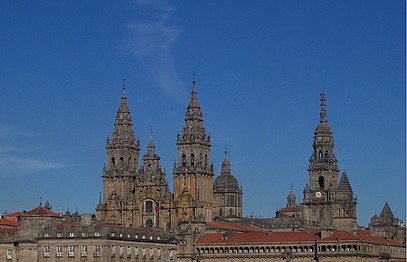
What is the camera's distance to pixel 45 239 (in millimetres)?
132625

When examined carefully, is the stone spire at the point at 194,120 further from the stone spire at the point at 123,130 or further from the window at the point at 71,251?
the window at the point at 71,251

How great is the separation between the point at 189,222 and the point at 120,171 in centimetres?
1853

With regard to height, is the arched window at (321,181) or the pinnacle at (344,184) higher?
the arched window at (321,181)

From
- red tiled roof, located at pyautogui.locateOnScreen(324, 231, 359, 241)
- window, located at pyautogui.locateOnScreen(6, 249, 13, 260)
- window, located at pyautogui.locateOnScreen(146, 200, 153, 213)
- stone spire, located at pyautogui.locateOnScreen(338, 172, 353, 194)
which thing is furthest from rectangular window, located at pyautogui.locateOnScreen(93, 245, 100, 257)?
stone spire, located at pyautogui.locateOnScreen(338, 172, 353, 194)

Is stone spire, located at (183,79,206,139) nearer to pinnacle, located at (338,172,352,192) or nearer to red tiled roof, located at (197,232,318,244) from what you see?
red tiled roof, located at (197,232,318,244)

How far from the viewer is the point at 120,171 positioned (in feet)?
574

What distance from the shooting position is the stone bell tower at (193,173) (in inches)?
6560

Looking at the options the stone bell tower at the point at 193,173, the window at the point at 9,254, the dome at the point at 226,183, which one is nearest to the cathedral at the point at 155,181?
the stone bell tower at the point at 193,173

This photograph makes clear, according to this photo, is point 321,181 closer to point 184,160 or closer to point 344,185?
point 344,185

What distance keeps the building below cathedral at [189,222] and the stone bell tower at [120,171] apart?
0.16 metres

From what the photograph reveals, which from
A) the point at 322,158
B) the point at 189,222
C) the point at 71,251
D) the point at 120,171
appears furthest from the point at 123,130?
the point at 71,251

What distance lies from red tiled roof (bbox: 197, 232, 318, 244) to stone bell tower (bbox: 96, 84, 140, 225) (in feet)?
54.6

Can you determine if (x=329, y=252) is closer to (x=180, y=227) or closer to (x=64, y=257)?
(x=180, y=227)

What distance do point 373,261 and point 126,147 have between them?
47.1m
